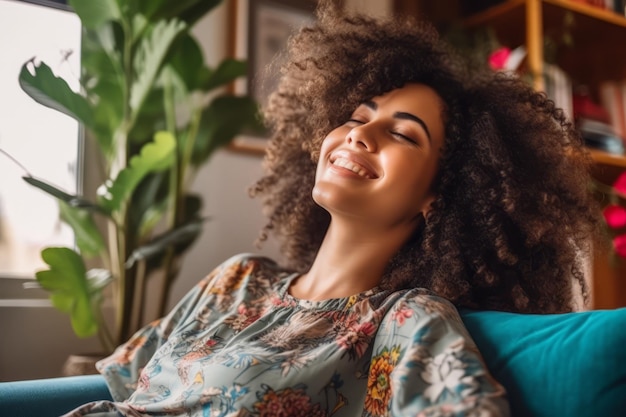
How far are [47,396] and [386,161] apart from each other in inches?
27.4

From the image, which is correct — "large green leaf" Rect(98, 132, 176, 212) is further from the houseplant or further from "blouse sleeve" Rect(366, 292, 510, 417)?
"blouse sleeve" Rect(366, 292, 510, 417)

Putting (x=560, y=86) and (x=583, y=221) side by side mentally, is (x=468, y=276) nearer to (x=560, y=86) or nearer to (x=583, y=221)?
(x=583, y=221)

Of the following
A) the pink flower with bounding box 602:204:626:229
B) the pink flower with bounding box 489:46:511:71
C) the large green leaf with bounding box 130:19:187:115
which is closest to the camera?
the large green leaf with bounding box 130:19:187:115

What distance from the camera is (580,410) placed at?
788 millimetres

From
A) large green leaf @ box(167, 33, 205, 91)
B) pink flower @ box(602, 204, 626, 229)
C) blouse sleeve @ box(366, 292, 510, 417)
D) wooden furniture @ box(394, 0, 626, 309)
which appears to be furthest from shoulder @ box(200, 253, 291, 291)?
wooden furniture @ box(394, 0, 626, 309)

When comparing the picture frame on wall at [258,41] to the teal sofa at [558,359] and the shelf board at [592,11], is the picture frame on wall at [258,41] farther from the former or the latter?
the teal sofa at [558,359]

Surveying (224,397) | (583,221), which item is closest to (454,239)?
(583,221)

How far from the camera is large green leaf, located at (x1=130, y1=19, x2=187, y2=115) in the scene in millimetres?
1434

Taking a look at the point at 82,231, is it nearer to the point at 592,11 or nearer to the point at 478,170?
the point at 478,170

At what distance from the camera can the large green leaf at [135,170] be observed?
4.59 ft

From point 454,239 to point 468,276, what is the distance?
0.07 m

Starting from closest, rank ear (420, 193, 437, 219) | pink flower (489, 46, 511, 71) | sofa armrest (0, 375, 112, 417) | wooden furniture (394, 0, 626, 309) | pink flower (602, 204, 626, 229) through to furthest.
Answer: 1. sofa armrest (0, 375, 112, 417)
2. ear (420, 193, 437, 219)
3. pink flower (602, 204, 626, 229)
4. pink flower (489, 46, 511, 71)
5. wooden furniture (394, 0, 626, 309)

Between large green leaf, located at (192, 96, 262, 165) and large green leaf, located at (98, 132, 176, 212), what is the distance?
0.23 metres

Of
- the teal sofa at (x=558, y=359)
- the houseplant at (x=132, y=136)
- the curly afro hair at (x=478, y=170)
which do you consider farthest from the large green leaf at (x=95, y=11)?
the teal sofa at (x=558, y=359)
